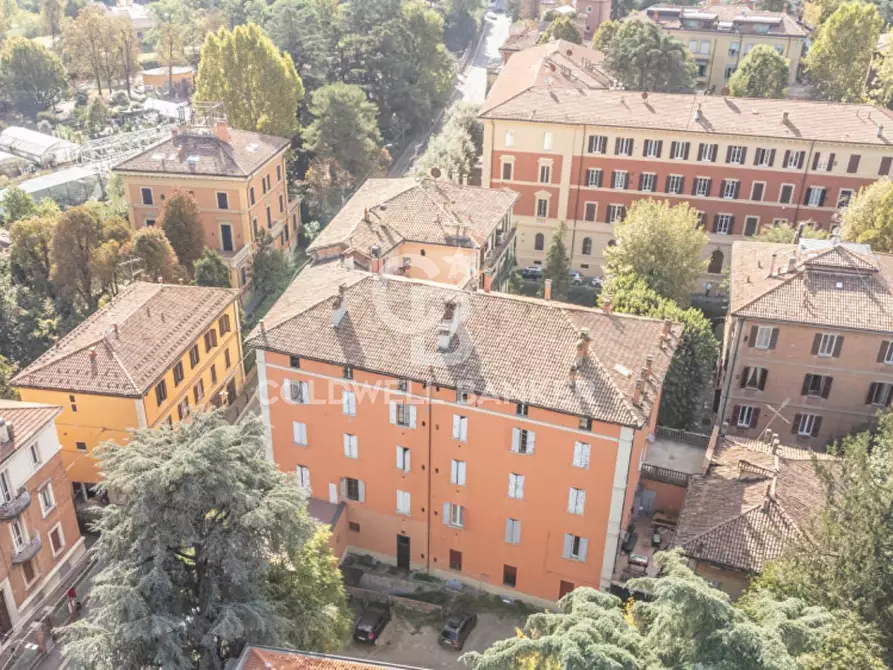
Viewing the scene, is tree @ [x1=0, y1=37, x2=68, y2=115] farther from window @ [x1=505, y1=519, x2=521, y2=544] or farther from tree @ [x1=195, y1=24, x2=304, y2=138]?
window @ [x1=505, y1=519, x2=521, y2=544]

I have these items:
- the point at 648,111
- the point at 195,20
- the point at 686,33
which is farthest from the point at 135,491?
the point at 195,20

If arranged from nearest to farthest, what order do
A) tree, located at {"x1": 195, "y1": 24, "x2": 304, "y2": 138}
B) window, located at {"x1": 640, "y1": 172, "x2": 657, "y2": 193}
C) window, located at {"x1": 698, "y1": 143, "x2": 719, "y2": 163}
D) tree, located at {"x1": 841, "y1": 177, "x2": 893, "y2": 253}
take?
tree, located at {"x1": 841, "y1": 177, "x2": 893, "y2": 253}
window, located at {"x1": 698, "y1": 143, "x2": 719, "y2": 163}
window, located at {"x1": 640, "y1": 172, "x2": 657, "y2": 193}
tree, located at {"x1": 195, "y1": 24, "x2": 304, "y2": 138}

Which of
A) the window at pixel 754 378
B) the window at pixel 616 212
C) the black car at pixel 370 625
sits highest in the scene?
the window at pixel 616 212

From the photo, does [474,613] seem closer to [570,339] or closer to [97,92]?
[570,339]

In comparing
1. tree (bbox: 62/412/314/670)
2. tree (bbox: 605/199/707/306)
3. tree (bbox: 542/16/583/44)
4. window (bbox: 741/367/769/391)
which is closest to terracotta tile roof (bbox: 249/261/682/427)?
window (bbox: 741/367/769/391)

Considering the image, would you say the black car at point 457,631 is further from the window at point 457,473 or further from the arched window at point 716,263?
the arched window at point 716,263

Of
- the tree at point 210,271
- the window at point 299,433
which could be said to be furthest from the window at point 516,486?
the tree at point 210,271
